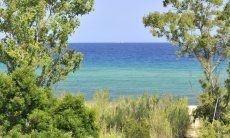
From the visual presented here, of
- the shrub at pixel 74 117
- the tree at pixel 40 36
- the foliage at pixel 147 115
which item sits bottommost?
the foliage at pixel 147 115

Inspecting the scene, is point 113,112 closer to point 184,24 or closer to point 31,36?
point 184,24

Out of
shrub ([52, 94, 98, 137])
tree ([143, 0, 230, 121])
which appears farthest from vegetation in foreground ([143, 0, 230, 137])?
shrub ([52, 94, 98, 137])

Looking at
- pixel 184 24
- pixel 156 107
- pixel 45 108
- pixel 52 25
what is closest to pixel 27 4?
pixel 52 25

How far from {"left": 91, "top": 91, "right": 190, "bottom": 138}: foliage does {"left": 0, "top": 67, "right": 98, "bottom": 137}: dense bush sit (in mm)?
4194

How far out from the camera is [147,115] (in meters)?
14.8

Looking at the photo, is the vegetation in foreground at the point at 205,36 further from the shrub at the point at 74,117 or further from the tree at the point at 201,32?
the shrub at the point at 74,117

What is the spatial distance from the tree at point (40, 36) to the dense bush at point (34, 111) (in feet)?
7.03

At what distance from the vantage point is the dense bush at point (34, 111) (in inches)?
341

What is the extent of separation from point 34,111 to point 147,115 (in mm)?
6467

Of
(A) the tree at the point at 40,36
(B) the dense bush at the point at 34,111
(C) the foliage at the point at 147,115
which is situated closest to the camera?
(B) the dense bush at the point at 34,111

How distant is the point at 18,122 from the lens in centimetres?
881

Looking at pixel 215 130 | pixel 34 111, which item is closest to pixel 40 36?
pixel 34 111

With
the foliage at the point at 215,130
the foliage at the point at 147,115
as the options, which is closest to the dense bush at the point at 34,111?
the foliage at the point at 147,115

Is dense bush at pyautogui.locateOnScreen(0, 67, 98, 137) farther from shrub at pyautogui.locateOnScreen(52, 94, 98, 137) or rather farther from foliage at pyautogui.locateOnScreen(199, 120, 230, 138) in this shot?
foliage at pyautogui.locateOnScreen(199, 120, 230, 138)
